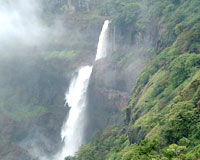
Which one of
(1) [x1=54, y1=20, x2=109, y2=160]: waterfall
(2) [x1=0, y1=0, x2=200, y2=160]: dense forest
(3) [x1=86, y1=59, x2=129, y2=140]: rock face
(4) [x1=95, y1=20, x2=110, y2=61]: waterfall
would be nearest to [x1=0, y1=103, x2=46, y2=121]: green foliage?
(2) [x1=0, y1=0, x2=200, y2=160]: dense forest

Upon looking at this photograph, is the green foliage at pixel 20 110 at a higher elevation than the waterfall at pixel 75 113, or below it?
higher

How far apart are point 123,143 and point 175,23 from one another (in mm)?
17155

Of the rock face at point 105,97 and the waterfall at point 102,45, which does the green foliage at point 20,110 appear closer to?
the rock face at point 105,97

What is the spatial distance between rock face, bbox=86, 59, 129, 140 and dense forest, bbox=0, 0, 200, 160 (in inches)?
6.3

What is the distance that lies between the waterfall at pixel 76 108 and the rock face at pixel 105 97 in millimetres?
1984

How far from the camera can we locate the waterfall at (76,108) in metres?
57.3

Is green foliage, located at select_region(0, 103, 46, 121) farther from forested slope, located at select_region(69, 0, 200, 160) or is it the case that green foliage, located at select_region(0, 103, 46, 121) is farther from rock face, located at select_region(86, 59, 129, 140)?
forested slope, located at select_region(69, 0, 200, 160)

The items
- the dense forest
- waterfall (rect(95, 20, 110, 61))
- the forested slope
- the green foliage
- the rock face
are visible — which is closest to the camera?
the forested slope

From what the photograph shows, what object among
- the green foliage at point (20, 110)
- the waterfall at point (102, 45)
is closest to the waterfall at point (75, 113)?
the waterfall at point (102, 45)

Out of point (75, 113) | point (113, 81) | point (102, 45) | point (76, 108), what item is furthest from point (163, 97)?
point (102, 45)

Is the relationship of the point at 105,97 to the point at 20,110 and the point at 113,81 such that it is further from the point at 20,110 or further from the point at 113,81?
the point at 20,110

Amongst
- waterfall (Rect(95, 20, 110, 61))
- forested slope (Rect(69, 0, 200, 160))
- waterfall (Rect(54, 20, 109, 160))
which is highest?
waterfall (Rect(95, 20, 110, 61))

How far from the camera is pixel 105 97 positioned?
188 feet

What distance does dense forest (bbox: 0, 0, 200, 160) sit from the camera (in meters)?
28.5
